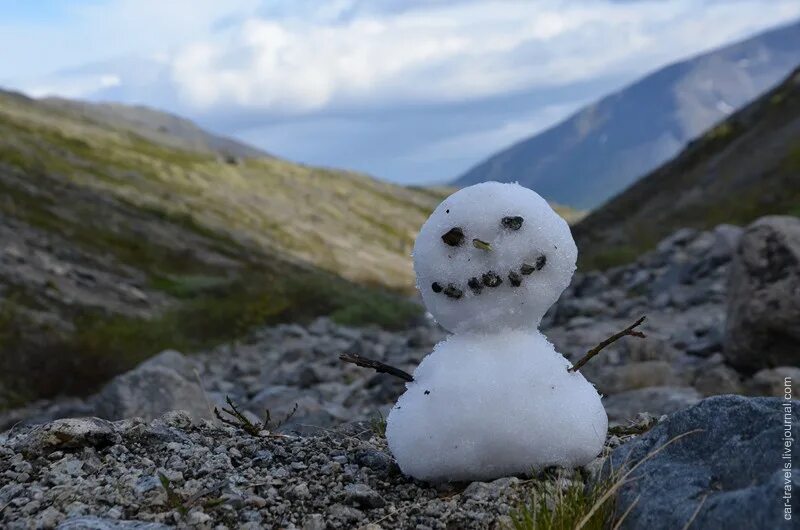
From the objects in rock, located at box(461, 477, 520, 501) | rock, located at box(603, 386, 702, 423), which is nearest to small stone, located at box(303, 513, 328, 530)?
rock, located at box(461, 477, 520, 501)

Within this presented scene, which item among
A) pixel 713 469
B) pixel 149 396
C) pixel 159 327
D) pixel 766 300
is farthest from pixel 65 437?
pixel 159 327

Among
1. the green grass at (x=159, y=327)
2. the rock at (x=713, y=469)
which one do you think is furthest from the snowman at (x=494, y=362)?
the green grass at (x=159, y=327)

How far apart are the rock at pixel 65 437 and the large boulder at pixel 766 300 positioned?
9.47 m

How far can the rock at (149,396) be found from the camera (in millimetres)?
9484

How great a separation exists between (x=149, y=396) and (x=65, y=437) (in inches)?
204

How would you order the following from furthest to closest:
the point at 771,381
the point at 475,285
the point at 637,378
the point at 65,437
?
the point at 637,378
the point at 771,381
the point at 65,437
the point at 475,285

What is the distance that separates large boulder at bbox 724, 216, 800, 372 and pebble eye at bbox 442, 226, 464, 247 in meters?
8.52

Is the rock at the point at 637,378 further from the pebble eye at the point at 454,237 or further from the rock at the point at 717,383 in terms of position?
the pebble eye at the point at 454,237

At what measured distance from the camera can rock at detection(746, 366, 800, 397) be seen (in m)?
9.87

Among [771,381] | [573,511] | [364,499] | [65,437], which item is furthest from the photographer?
[771,381]

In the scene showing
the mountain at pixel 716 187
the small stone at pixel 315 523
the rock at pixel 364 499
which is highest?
the small stone at pixel 315 523

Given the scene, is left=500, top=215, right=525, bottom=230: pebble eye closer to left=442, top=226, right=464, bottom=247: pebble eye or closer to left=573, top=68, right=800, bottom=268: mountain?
left=442, top=226, right=464, bottom=247: pebble eye

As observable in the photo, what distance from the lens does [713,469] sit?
3412mm

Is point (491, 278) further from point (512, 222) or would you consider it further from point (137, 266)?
point (137, 266)
